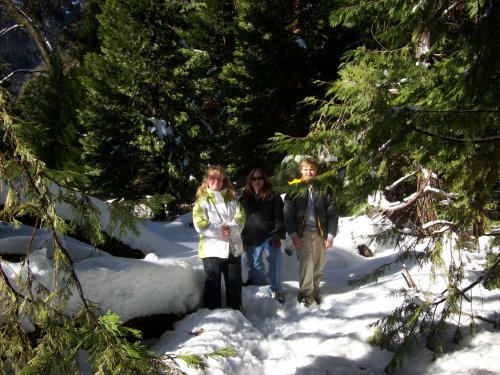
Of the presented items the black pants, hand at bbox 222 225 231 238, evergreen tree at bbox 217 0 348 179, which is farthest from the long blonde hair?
evergreen tree at bbox 217 0 348 179

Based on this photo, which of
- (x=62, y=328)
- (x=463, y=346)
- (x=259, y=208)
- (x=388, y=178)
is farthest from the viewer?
(x=259, y=208)

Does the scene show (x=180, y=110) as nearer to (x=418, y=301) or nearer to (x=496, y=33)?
(x=418, y=301)

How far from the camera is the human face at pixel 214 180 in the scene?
195 inches

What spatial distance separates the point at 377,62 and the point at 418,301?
285 centimetres

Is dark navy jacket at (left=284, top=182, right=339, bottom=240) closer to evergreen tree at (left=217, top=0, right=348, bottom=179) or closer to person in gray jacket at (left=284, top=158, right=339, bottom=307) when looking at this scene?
person in gray jacket at (left=284, top=158, right=339, bottom=307)

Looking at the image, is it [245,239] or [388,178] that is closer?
[388,178]

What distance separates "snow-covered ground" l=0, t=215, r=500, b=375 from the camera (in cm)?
376

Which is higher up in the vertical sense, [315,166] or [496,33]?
[496,33]

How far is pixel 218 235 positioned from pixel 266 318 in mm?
1360

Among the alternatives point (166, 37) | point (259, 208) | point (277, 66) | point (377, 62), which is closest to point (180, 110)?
point (166, 37)

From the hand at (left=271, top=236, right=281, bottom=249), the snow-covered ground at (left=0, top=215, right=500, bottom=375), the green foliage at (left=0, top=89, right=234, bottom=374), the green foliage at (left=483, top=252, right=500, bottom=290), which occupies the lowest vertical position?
the snow-covered ground at (left=0, top=215, right=500, bottom=375)

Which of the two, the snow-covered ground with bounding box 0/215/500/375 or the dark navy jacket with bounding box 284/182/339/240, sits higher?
the dark navy jacket with bounding box 284/182/339/240

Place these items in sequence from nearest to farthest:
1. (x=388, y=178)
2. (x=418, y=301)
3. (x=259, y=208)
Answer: (x=388, y=178), (x=418, y=301), (x=259, y=208)

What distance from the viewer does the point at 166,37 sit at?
1227 centimetres
